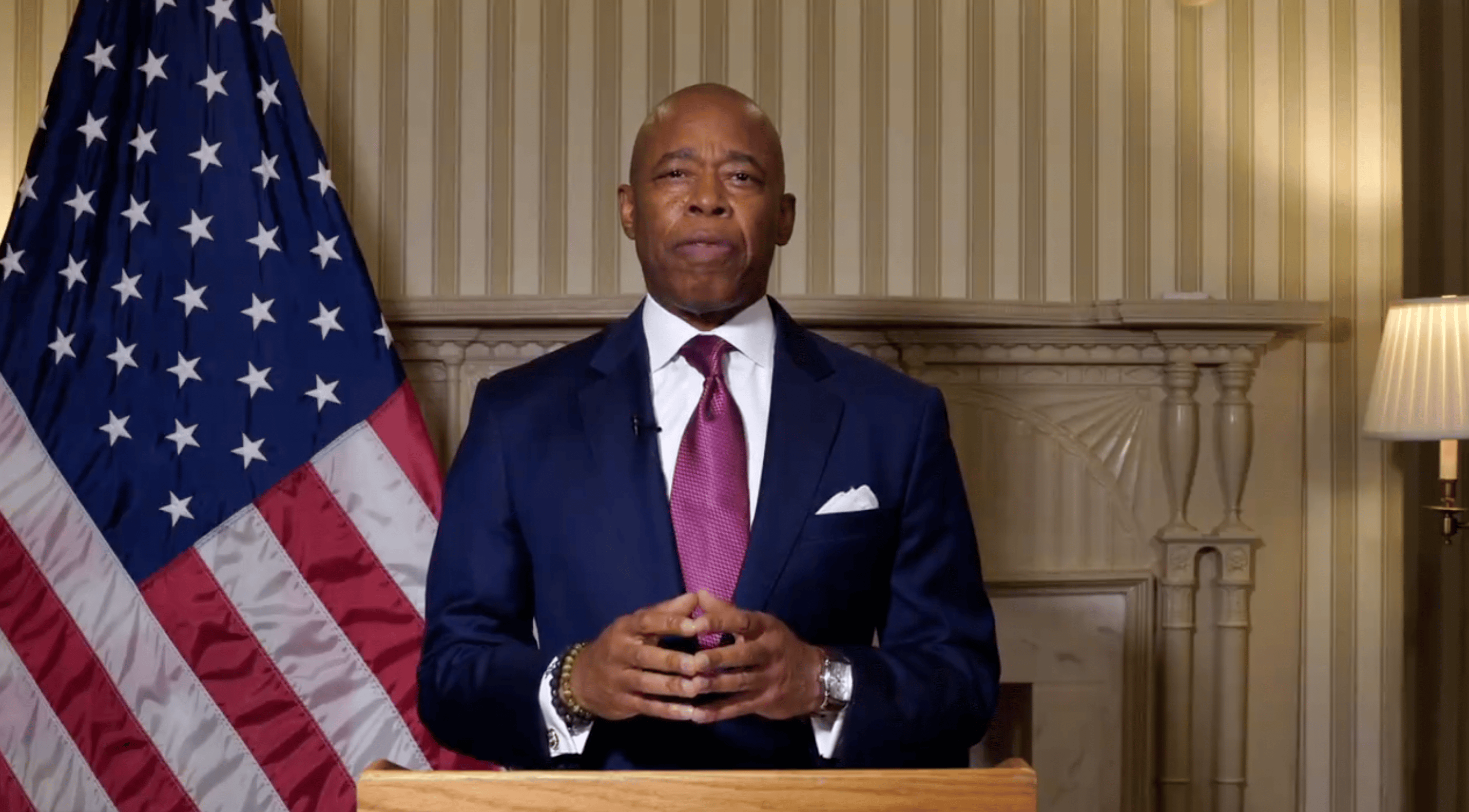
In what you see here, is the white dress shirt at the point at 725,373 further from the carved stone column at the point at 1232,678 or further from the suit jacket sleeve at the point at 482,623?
the carved stone column at the point at 1232,678

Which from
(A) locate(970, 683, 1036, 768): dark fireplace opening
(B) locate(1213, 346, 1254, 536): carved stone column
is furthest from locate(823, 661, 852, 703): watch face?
(B) locate(1213, 346, 1254, 536): carved stone column

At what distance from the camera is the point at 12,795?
7.96ft

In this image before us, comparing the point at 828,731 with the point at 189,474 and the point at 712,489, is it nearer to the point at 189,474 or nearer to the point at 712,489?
the point at 712,489

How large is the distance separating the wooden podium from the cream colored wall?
1850mm

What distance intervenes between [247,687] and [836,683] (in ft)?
4.51

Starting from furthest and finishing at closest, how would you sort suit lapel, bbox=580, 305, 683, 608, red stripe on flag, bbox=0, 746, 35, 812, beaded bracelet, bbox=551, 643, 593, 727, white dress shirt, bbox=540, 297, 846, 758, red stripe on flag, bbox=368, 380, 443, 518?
1. red stripe on flag, bbox=368, 380, 443, 518
2. red stripe on flag, bbox=0, 746, 35, 812
3. white dress shirt, bbox=540, 297, 846, 758
4. suit lapel, bbox=580, 305, 683, 608
5. beaded bracelet, bbox=551, 643, 593, 727

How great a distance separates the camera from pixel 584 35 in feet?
9.55

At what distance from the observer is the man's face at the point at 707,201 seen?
1613mm

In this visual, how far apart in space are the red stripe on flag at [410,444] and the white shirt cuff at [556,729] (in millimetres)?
1089

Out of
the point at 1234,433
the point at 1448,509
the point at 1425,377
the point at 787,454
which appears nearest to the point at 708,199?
the point at 787,454

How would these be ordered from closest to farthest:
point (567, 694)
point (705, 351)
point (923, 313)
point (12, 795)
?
point (567, 694), point (705, 351), point (12, 795), point (923, 313)

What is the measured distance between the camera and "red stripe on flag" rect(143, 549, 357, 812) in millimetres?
2465

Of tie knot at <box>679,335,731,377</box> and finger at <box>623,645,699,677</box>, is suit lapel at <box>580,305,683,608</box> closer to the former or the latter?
tie knot at <box>679,335,731,377</box>

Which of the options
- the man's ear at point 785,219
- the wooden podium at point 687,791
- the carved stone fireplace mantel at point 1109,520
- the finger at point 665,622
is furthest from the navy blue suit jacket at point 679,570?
the carved stone fireplace mantel at point 1109,520
